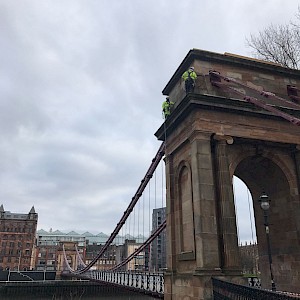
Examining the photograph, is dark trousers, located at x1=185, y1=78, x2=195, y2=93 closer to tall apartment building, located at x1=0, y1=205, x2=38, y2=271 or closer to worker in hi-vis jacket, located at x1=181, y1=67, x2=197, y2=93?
worker in hi-vis jacket, located at x1=181, y1=67, x2=197, y2=93

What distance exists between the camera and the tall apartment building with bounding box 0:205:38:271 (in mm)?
97938

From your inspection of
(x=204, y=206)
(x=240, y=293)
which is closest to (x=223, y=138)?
(x=204, y=206)

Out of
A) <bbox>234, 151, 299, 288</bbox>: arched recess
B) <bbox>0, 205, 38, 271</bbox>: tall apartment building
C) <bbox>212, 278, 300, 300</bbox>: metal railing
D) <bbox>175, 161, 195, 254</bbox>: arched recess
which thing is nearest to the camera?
<bbox>212, 278, 300, 300</bbox>: metal railing

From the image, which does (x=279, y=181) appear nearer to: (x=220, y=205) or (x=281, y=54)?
(x=220, y=205)

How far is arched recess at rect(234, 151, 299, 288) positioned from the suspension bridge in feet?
0.15

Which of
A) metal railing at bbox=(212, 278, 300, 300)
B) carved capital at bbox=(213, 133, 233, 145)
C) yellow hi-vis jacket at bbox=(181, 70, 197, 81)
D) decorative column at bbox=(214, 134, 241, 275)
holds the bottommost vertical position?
metal railing at bbox=(212, 278, 300, 300)

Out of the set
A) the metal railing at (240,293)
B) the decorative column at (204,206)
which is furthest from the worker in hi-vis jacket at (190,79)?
the metal railing at (240,293)

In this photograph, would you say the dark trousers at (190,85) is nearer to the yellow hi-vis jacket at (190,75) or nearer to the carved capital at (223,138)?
the yellow hi-vis jacket at (190,75)

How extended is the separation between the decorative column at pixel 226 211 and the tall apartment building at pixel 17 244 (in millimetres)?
95833

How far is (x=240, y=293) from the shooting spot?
9211 mm

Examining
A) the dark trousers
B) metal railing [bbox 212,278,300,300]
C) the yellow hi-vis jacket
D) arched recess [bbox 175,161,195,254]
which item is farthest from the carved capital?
metal railing [bbox 212,278,300,300]

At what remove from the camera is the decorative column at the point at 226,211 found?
13.1 meters

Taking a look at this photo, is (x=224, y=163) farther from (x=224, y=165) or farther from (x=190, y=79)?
(x=190, y=79)

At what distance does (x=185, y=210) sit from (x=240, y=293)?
21.6 ft
